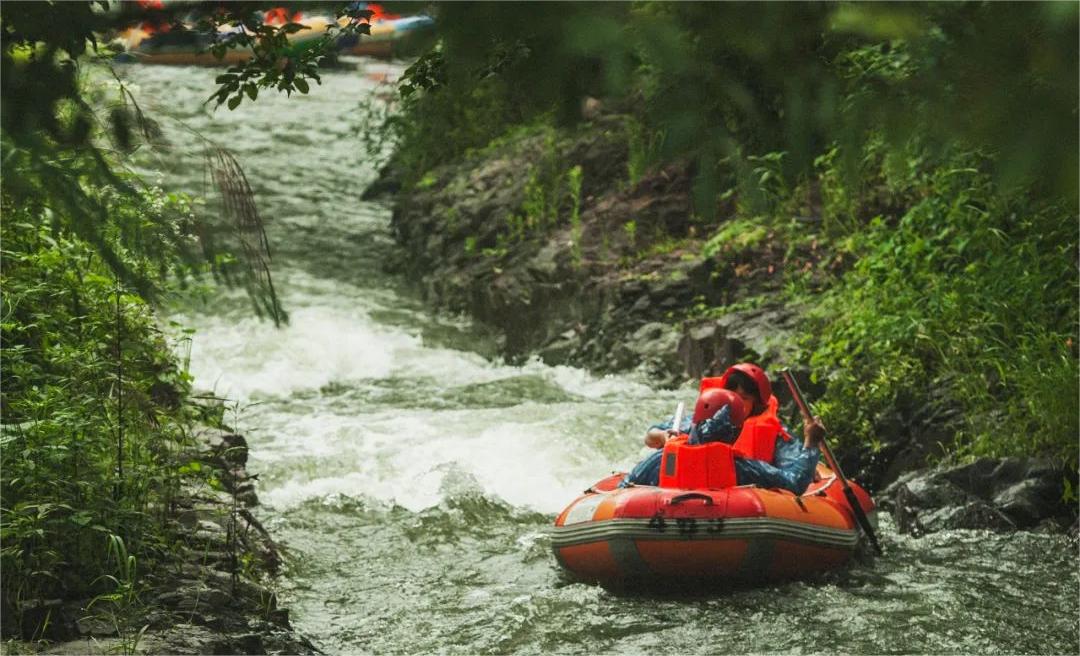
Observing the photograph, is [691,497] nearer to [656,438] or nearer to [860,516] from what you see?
[656,438]

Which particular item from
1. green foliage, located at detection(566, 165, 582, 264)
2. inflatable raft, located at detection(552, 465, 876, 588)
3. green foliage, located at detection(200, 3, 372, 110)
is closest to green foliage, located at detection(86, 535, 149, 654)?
green foliage, located at detection(200, 3, 372, 110)

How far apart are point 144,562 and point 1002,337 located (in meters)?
5.72

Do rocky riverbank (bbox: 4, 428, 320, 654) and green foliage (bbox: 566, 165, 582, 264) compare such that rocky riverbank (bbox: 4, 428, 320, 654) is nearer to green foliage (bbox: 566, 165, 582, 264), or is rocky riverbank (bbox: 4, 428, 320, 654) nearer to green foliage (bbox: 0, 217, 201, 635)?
green foliage (bbox: 0, 217, 201, 635)

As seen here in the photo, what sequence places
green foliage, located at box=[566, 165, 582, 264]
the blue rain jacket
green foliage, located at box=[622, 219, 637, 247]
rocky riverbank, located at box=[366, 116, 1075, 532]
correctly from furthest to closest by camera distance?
green foliage, located at box=[566, 165, 582, 264] < green foliage, located at box=[622, 219, 637, 247] < rocky riverbank, located at box=[366, 116, 1075, 532] < the blue rain jacket

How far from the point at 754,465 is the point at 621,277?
579 centimetres

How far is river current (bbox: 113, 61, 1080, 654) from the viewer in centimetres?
577

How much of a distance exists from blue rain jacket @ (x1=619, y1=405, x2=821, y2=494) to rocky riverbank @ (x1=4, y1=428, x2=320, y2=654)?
200cm

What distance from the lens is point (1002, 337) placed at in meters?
8.40

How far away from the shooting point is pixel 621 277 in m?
12.4

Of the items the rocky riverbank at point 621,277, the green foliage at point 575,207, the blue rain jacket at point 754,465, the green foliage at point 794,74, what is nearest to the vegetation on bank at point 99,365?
the green foliage at point 794,74

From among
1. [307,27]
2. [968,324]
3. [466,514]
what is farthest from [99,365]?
[968,324]

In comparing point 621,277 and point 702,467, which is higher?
point 702,467

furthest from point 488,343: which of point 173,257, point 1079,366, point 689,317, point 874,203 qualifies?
point 173,257

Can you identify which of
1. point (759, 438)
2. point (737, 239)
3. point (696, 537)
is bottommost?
point (696, 537)
